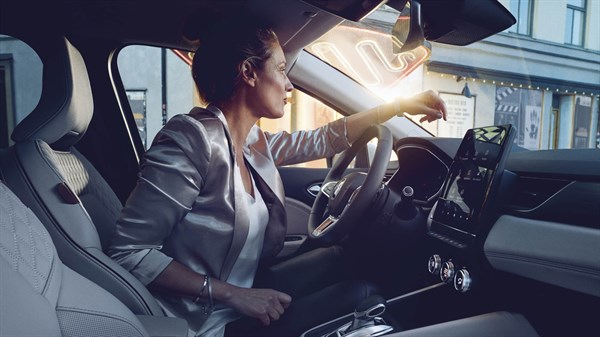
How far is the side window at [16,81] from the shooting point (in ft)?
5.22

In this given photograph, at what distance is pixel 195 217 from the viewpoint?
117 centimetres

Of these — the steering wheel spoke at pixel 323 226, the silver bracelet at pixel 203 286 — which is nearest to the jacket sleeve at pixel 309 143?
the steering wheel spoke at pixel 323 226

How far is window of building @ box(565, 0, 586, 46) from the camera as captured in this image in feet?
28.2

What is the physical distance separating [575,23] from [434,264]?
9.34 meters

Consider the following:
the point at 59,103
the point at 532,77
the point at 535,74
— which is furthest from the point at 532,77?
the point at 59,103

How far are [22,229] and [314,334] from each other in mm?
810

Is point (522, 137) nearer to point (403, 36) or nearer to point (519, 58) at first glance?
point (519, 58)

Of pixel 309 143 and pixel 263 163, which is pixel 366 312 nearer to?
pixel 263 163

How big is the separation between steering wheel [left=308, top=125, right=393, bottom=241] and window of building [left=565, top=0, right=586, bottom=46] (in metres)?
Result: 8.92

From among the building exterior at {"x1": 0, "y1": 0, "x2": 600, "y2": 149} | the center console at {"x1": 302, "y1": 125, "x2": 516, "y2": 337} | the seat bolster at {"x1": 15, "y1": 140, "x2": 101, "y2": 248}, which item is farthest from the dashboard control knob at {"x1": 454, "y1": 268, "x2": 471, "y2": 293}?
Answer: the building exterior at {"x1": 0, "y1": 0, "x2": 600, "y2": 149}

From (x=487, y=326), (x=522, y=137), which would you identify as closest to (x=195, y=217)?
(x=487, y=326)

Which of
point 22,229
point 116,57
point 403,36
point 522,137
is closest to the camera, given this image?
point 22,229

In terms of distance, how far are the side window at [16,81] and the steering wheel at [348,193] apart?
939mm

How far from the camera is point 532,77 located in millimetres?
9016
